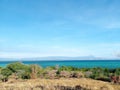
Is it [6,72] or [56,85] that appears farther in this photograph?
[6,72]

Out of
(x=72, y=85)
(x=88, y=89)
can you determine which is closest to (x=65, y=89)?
(x=72, y=85)

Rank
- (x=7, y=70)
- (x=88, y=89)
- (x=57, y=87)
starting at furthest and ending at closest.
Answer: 1. (x=7, y=70)
2. (x=57, y=87)
3. (x=88, y=89)

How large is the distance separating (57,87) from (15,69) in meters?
16.7

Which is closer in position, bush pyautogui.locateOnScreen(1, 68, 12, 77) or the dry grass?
the dry grass

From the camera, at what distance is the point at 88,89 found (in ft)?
62.6

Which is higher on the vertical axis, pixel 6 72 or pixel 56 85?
pixel 6 72

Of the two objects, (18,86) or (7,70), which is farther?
(7,70)

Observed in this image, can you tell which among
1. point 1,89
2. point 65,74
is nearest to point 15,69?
point 65,74

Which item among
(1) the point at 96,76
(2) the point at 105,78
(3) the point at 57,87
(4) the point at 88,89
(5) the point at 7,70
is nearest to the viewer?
(4) the point at 88,89

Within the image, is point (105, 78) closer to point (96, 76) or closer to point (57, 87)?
point (96, 76)

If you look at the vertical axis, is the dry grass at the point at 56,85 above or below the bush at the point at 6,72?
below

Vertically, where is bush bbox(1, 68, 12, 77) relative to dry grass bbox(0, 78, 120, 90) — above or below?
above

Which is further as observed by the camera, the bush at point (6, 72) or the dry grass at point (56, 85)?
the bush at point (6, 72)

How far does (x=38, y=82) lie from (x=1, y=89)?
2950 mm
